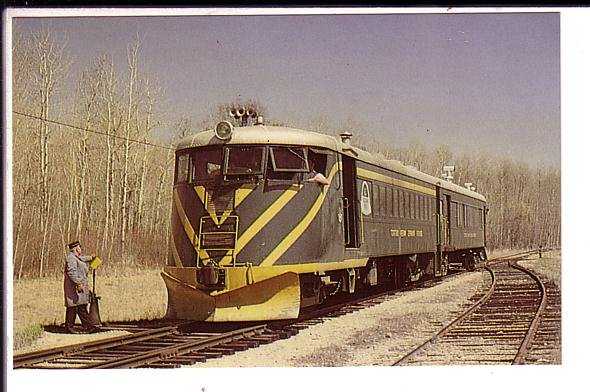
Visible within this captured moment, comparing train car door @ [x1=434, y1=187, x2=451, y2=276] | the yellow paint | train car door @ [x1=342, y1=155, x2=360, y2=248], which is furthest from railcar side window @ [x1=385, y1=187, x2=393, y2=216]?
the yellow paint

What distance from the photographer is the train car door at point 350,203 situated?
389 inches

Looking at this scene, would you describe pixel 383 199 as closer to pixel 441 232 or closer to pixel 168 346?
pixel 441 232

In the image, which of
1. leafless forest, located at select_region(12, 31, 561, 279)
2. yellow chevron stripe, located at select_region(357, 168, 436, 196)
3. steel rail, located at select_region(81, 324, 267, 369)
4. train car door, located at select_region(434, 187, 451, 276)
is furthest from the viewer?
train car door, located at select_region(434, 187, 451, 276)

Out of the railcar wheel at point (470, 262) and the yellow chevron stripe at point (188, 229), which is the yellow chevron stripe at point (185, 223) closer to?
the yellow chevron stripe at point (188, 229)

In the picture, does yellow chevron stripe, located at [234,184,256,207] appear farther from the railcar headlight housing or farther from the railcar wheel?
the railcar wheel

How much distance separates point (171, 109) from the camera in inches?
363

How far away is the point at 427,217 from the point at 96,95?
5.00m

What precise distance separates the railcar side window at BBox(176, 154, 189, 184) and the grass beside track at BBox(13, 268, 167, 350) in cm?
102

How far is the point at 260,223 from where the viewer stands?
9.05 metres

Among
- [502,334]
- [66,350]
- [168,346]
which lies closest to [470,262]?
[502,334]

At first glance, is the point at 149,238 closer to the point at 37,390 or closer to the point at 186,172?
the point at 186,172

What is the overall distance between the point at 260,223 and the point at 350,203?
1.40 m

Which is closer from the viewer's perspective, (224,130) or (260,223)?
(260,223)

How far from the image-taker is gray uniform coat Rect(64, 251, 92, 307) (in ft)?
29.4
